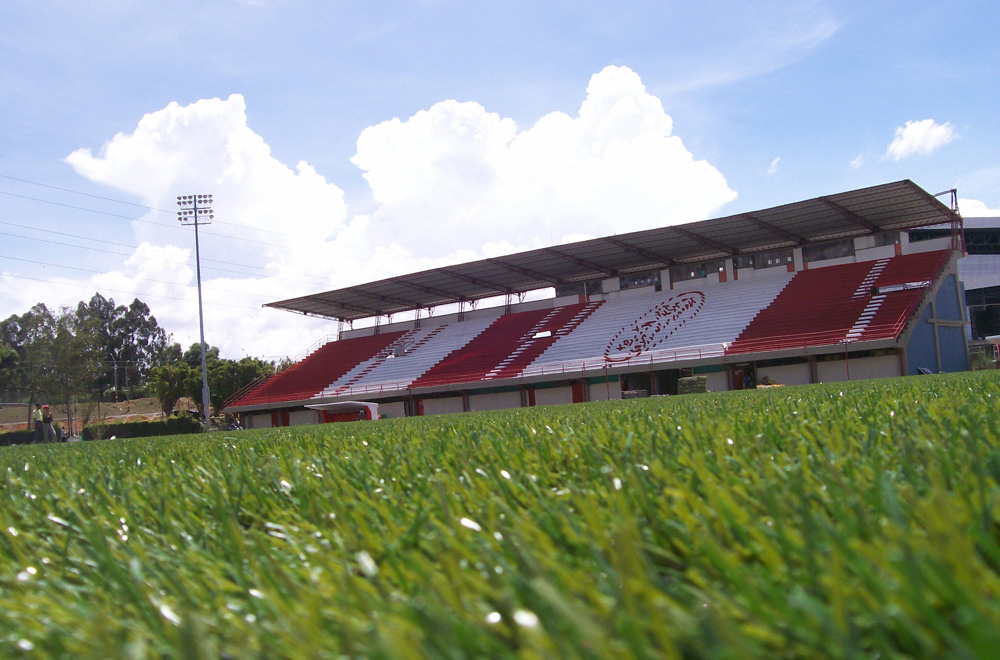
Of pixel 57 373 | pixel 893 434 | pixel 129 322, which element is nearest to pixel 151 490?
pixel 893 434

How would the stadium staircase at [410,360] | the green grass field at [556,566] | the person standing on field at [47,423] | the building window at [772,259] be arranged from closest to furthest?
the green grass field at [556,566] < the person standing on field at [47,423] < the building window at [772,259] < the stadium staircase at [410,360]

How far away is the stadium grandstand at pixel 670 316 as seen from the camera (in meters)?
26.3

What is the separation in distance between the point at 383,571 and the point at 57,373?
5619 cm

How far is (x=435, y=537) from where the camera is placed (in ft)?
3.16

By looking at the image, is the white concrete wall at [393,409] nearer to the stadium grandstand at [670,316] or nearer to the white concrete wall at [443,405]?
the stadium grandstand at [670,316]

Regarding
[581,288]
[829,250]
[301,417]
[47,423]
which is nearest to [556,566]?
[47,423]

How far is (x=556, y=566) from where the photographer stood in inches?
28.2

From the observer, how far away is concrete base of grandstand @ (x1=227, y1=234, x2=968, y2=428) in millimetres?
26047

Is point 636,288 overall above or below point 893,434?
above

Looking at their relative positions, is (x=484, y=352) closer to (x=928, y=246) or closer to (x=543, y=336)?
(x=543, y=336)

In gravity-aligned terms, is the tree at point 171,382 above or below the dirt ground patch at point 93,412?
above

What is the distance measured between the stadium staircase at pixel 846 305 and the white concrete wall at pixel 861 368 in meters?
1.16

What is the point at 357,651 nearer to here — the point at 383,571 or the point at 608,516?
the point at 383,571

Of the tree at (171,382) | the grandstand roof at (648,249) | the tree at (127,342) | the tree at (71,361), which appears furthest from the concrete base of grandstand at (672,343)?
the tree at (127,342)
